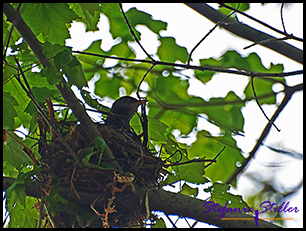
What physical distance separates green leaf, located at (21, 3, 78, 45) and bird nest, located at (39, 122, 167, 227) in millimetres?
507

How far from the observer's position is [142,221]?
5.13 feet

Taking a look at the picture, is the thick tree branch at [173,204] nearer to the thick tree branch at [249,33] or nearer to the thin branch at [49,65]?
the thin branch at [49,65]

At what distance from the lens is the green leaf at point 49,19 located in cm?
160

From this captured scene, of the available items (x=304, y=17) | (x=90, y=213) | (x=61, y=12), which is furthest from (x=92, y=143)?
(x=304, y=17)

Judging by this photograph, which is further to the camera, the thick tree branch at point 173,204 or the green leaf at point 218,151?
the green leaf at point 218,151

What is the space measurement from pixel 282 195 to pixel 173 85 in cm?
259

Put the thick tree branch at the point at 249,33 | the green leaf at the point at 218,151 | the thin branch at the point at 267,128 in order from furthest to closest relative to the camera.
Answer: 1. the green leaf at the point at 218,151
2. the thin branch at the point at 267,128
3. the thick tree branch at the point at 249,33

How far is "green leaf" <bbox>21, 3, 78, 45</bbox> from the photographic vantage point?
1603mm

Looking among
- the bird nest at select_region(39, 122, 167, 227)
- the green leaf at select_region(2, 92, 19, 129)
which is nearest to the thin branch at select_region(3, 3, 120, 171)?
the bird nest at select_region(39, 122, 167, 227)

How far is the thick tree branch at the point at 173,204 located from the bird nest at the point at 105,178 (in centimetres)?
2

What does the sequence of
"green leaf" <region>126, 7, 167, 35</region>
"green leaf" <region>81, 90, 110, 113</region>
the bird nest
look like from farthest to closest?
"green leaf" <region>126, 7, 167, 35</region> < "green leaf" <region>81, 90, 110, 113</region> < the bird nest

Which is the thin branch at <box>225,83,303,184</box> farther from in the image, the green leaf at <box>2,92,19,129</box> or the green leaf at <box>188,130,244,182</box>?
the green leaf at <box>2,92,19,129</box>

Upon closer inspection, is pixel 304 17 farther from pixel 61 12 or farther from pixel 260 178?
pixel 260 178

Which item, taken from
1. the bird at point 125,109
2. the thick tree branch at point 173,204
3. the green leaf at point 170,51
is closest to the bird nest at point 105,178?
the thick tree branch at point 173,204
